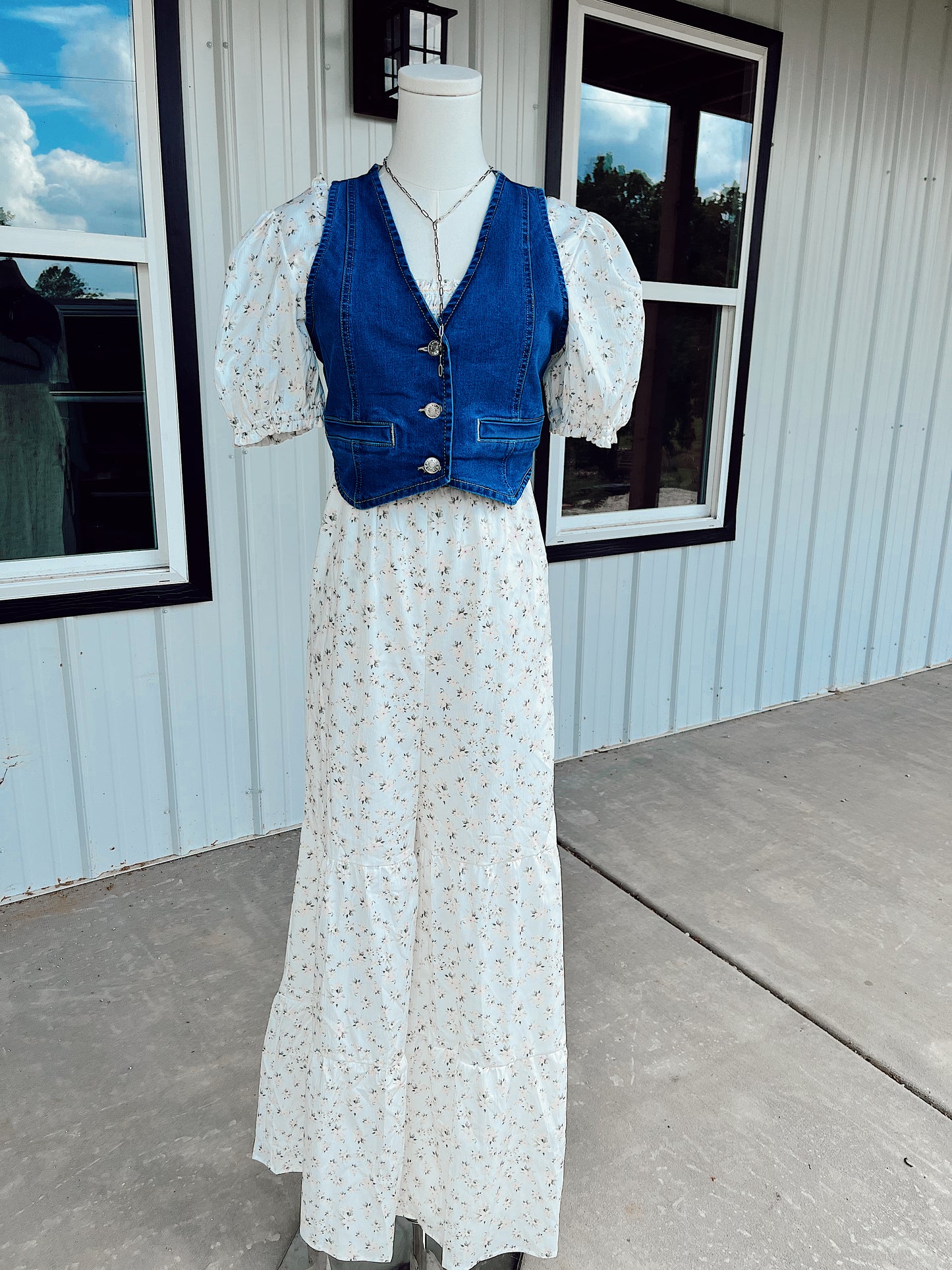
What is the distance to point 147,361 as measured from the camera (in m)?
2.36

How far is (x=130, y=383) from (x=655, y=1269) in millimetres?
2154

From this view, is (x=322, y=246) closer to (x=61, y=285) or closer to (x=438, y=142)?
(x=438, y=142)

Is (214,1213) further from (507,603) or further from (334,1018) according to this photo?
(507,603)

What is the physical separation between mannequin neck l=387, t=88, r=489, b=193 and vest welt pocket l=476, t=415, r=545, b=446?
12.0 inches

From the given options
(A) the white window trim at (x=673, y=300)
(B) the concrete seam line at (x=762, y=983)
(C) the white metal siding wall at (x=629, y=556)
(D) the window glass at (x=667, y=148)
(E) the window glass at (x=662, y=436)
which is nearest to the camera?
(B) the concrete seam line at (x=762, y=983)

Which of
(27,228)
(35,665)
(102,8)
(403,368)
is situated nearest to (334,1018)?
(403,368)

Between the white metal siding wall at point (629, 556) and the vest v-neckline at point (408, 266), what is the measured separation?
1.34 meters

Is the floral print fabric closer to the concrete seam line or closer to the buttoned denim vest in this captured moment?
the buttoned denim vest

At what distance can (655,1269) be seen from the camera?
1471 millimetres

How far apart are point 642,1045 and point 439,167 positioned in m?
1.67

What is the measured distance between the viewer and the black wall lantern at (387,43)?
2.27m

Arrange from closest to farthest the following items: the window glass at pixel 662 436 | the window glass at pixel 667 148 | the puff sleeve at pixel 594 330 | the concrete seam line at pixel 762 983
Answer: the puff sleeve at pixel 594 330, the concrete seam line at pixel 762 983, the window glass at pixel 667 148, the window glass at pixel 662 436

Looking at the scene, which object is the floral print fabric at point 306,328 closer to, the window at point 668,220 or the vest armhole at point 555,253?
the vest armhole at point 555,253

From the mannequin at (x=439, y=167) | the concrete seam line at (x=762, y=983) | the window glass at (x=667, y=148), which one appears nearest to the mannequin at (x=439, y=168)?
the mannequin at (x=439, y=167)
